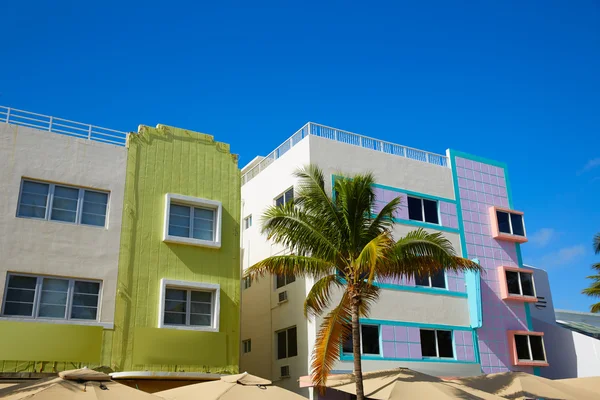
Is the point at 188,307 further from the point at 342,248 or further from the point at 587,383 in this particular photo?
the point at 587,383

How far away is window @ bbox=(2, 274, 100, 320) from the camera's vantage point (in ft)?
60.3

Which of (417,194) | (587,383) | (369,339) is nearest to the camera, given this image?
(587,383)

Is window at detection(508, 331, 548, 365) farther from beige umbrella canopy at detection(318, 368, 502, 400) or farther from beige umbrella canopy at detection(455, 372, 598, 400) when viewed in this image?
beige umbrella canopy at detection(318, 368, 502, 400)

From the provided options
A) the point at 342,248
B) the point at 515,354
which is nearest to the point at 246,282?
the point at 342,248

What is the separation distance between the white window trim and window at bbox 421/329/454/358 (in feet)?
30.4

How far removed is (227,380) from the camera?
51.7 feet

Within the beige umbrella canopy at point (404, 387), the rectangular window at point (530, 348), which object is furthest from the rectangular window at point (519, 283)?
the beige umbrella canopy at point (404, 387)

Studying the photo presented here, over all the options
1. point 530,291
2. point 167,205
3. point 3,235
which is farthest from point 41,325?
point 530,291

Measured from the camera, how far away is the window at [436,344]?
25.9 m

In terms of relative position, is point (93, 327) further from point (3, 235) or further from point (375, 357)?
point (375, 357)

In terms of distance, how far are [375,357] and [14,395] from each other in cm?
1464

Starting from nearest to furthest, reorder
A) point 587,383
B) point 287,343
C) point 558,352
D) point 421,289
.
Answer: point 587,383 → point 287,343 → point 421,289 → point 558,352

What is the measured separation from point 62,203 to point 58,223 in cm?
73

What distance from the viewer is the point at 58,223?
19.6 meters
